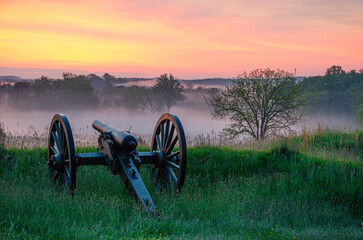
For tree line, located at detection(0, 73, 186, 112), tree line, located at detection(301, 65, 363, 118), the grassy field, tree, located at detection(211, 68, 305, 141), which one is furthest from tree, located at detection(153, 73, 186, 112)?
the grassy field

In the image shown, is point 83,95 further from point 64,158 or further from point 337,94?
point 64,158

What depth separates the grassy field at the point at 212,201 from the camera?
4.36m

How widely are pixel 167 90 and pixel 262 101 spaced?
129 ft

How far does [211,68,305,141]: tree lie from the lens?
26.9 meters

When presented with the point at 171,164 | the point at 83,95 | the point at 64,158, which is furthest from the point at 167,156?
the point at 83,95

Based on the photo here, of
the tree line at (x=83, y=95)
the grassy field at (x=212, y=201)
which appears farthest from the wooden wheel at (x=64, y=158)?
the tree line at (x=83, y=95)

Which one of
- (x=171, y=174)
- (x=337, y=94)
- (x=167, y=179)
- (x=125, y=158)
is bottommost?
(x=167, y=179)

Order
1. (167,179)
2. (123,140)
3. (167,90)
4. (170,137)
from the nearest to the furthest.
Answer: (123,140) < (170,137) < (167,179) < (167,90)

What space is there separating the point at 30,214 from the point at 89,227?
78cm

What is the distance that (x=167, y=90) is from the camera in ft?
213

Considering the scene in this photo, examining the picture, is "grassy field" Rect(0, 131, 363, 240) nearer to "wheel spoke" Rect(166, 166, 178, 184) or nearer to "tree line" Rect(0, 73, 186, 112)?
"wheel spoke" Rect(166, 166, 178, 184)

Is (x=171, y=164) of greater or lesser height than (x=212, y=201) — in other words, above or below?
above

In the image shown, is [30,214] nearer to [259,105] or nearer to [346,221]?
[346,221]

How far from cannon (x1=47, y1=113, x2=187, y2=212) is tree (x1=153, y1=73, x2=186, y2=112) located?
5766 centimetres
